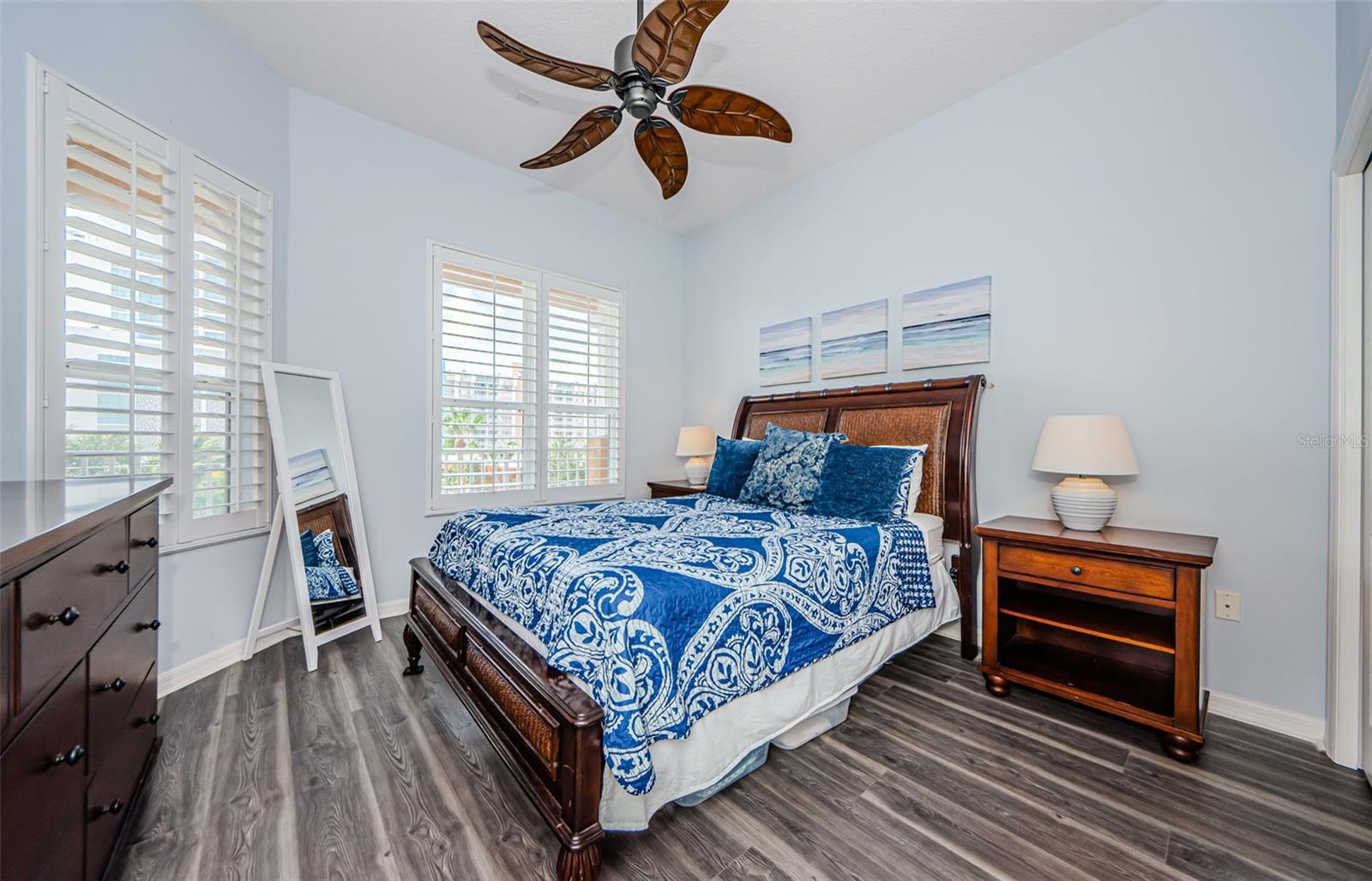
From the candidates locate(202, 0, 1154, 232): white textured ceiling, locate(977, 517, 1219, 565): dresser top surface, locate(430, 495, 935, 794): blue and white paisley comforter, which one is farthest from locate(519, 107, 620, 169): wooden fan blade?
locate(977, 517, 1219, 565): dresser top surface

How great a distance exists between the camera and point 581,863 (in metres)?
1.30

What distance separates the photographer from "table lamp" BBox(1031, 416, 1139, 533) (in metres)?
2.16

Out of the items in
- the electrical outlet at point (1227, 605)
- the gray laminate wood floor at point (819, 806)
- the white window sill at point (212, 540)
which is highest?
the white window sill at point (212, 540)

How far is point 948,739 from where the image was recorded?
200 cm

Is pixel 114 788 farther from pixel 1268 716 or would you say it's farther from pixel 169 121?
pixel 1268 716

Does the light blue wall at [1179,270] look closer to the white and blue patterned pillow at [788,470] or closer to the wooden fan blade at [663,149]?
the white and blue patterned pillow at [788,470]

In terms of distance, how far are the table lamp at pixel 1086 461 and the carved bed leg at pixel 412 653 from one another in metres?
2.95

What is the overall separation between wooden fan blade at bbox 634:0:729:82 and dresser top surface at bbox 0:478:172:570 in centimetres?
189

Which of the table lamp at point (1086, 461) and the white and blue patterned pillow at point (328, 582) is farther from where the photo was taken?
the white and blue patterned pillow at point (328, 582)

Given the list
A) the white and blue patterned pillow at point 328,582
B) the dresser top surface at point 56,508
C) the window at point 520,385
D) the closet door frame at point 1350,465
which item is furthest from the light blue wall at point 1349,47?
the white and blue patterned pillow at point 328,582

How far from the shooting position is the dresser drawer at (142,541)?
4.79ft

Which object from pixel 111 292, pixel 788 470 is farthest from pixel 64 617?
pixel 788 470

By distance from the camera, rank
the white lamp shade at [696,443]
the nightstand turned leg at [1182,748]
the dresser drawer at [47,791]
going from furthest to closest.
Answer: the white lamp shade at [696,443] < the nightstand turned leg at [1182,748] < the dresser drawer at [47,791]

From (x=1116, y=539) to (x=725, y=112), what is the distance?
7.72ft
